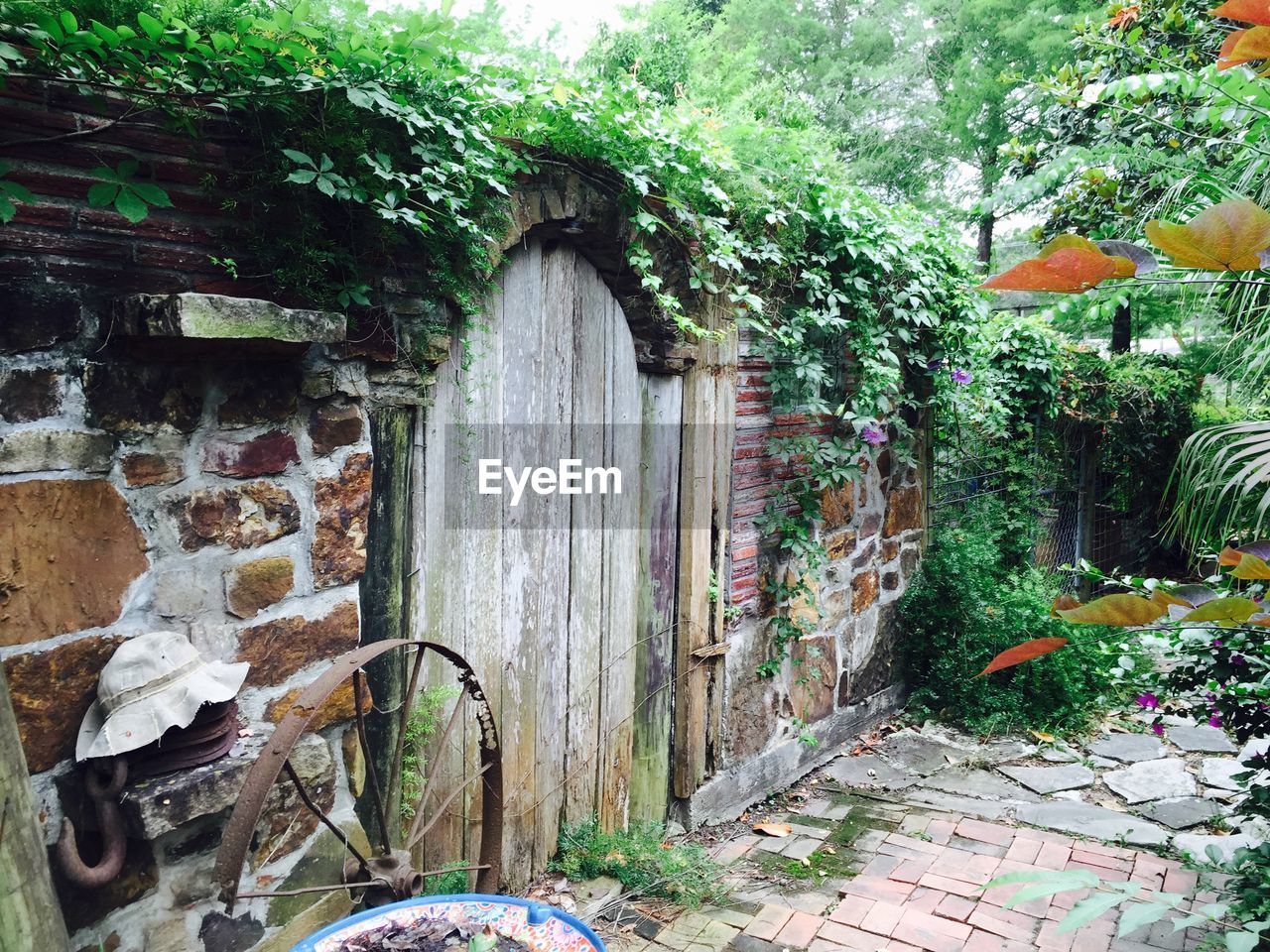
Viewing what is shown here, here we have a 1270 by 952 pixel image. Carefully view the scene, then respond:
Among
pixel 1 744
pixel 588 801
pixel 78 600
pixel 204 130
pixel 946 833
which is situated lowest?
pixel 946 833

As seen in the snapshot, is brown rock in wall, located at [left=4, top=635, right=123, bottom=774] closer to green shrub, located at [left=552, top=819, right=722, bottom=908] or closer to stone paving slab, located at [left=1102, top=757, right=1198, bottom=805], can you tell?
green shrub, located at [left=552, top=819, right=722, bottom=908]

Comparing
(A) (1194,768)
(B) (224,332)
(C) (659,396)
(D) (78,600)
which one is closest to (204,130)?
(B) (224,332)

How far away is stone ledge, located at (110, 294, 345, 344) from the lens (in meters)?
1.55

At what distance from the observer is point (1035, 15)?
985 centimetres

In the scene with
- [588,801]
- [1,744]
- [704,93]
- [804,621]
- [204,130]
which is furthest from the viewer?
[704,93]

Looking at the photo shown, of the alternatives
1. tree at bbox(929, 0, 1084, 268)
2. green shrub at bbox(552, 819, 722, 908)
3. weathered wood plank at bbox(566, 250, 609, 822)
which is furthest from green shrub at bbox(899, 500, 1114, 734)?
tree at bbox(929, 0, 1084, 268)

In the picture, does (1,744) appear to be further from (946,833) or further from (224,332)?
(946,833)

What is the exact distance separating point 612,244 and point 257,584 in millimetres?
1633

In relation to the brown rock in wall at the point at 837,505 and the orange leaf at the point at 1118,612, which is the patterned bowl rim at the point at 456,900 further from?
the brown rock in wall at the point at 837,505

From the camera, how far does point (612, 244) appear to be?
2912mm

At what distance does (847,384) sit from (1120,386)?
163 inches

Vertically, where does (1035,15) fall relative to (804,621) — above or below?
above

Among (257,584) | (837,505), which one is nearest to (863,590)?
(837,505)

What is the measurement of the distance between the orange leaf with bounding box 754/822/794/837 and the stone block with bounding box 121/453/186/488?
275 centimetres
